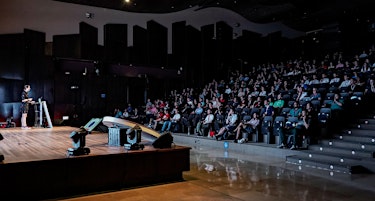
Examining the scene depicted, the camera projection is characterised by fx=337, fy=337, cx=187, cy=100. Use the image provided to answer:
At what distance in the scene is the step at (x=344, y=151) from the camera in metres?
6.24

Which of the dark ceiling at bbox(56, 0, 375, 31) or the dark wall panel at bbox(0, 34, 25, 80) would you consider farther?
the dark ceiling at bbox(56, 0, 375, 31)

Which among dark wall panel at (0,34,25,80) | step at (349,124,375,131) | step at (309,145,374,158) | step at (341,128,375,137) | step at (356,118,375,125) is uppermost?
dark wall panel at (0,34,25,80)

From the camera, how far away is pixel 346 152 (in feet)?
21.6

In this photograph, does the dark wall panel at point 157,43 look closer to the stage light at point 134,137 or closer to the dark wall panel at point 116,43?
the dark wall panel at point 116,43

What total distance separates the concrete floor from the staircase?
0.22m

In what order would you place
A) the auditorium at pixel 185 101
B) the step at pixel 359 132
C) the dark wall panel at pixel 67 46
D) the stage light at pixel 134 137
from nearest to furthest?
the auditorium at pixel 185 101 < the stage light at pixel 134 137 < the step at pixel 359 132 < the dark wall panel at pixel 67 46

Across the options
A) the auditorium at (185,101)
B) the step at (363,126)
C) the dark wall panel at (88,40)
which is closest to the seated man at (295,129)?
the auditorium at (185,101)

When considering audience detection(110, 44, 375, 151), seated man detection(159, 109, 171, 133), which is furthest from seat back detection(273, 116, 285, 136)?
seated man detection(159, 109, 171, 133)

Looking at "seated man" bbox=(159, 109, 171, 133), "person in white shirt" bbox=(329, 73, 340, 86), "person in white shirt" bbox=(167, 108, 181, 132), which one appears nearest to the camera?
"person in white shirt" bbox=(329, 73, 340, 86)

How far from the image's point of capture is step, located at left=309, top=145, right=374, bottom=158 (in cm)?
624

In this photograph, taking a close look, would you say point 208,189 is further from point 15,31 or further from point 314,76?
point 15,31

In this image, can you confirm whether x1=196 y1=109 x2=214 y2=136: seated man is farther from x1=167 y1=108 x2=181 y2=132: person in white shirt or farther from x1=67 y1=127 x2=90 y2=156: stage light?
x1=67 y1=127 x2=90 y2=156: stage light

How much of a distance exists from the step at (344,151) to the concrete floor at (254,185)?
772 millimetres

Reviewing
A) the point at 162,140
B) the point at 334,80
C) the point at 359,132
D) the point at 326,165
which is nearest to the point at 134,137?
the point at 162,140
